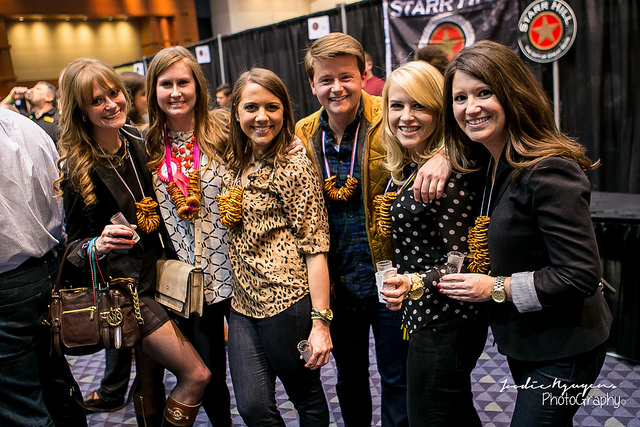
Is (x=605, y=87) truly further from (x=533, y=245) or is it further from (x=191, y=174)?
(x=191, y=174)

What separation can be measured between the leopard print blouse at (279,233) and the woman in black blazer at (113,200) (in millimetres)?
401

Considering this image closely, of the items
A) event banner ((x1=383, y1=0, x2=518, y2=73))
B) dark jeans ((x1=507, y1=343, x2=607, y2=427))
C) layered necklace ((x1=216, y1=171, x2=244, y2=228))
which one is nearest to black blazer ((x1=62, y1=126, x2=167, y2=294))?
layered necklace ((x1=216, y1=171, x2=244, y2=228))

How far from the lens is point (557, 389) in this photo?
4.93 feet

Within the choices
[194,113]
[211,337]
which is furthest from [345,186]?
[211,337]

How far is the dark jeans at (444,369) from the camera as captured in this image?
1759 mm

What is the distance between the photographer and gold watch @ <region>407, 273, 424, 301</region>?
174cm

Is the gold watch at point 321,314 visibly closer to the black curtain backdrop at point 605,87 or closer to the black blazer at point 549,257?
the black blazer at point 549,257

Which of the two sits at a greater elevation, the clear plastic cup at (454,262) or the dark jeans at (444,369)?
the clear plastic cup at (454,262)

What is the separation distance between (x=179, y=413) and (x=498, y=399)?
1.71 metres

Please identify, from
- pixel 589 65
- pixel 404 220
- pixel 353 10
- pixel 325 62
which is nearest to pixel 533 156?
pixel 404 220

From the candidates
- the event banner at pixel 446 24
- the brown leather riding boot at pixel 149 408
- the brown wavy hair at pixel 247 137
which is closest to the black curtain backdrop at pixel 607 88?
the event banner at pixel 446 24

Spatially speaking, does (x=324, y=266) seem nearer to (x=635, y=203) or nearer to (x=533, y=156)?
(x=533, y=156)

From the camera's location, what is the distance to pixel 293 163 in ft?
6.58

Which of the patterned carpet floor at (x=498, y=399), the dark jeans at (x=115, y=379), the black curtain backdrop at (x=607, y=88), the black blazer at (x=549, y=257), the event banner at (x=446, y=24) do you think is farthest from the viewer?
the event banner at (x=446, y=24)
